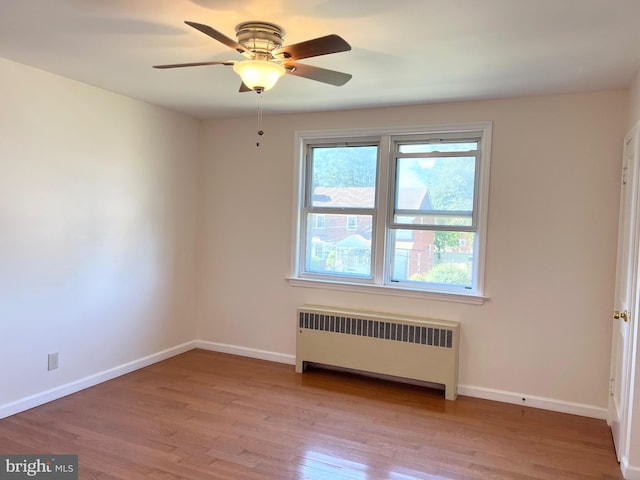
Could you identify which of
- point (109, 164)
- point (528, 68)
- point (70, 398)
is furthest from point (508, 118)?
point (70, 398)

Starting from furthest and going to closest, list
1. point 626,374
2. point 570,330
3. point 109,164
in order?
1. point 109,164
2. point 570,330
3. point 626,374

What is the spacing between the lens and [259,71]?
2.14 m

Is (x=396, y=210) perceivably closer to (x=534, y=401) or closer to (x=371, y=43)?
(x=371, y=43)

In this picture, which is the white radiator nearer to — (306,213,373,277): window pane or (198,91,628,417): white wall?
(198,91,628,417): white wall

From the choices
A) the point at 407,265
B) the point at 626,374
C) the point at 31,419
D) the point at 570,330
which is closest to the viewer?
the point at 626,374

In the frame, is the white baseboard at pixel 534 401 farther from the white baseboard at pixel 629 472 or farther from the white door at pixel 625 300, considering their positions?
the white baseboard at pixel 629 472

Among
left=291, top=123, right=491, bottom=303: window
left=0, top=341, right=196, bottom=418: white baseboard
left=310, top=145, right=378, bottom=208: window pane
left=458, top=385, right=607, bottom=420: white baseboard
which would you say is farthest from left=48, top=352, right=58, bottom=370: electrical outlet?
left=458, top=385, right=607, bottom=420: white baseboard

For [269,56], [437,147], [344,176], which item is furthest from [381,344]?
[269,56]

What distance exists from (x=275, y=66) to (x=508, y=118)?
2.17 meters

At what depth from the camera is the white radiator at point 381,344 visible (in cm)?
363

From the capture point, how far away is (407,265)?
3992 mm

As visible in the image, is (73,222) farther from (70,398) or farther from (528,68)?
(528,68)

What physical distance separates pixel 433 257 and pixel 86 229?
2818 mm

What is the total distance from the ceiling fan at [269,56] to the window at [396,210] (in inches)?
66.9
